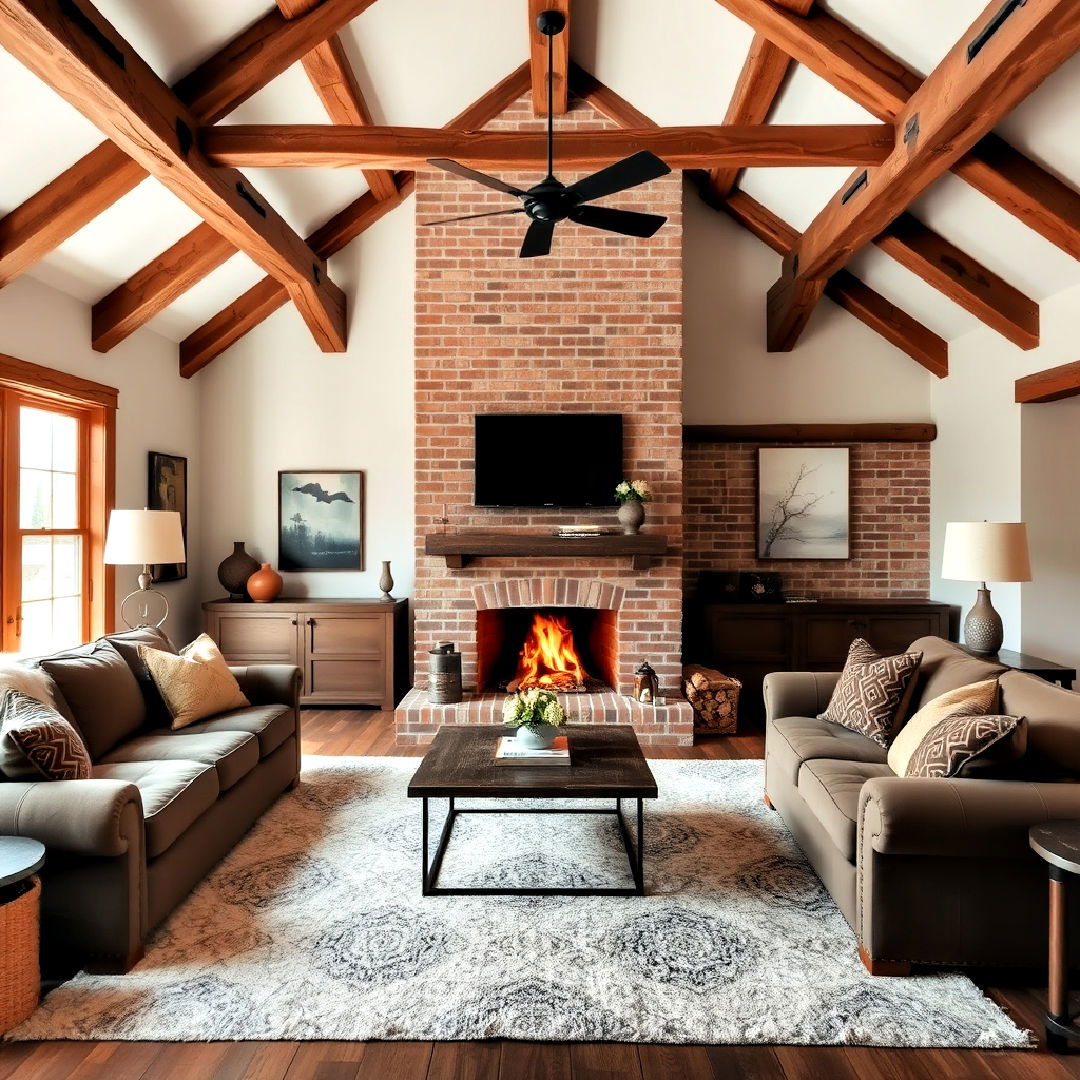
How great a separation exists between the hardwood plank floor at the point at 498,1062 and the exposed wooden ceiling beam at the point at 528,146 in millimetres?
3603

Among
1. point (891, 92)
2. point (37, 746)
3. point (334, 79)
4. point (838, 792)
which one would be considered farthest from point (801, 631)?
point (37, 746)

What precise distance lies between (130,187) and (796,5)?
333 centimetres

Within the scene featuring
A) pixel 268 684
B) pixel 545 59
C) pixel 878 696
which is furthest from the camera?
Result: pixel 545 59

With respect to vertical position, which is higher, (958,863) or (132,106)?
(132,106)

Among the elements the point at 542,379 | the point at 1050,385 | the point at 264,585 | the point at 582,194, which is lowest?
the point at 264,585

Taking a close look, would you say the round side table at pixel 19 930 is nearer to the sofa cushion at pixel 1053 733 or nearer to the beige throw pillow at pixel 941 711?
the beige throw pillow at pixel 941 711

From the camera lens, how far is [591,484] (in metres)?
5.25

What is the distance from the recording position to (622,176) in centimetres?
292

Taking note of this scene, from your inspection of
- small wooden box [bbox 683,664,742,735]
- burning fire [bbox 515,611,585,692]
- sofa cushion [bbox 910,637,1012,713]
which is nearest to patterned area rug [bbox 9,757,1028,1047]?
sofa cushion [bbox 910,637,1012,713]

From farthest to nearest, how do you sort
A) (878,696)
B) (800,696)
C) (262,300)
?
(262,300), (800,696), (878,696)

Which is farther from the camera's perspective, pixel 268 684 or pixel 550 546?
pixel 550 546

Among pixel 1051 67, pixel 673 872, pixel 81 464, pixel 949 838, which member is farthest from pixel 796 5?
pixel 81 464

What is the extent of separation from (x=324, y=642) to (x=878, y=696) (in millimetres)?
3922

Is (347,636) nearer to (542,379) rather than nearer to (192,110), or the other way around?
(542,379)
